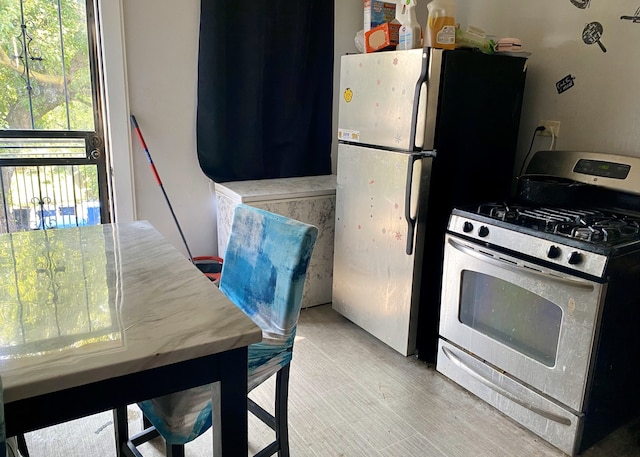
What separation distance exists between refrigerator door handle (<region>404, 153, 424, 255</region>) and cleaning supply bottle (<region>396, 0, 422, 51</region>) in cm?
53

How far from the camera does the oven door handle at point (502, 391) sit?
1.83 meters

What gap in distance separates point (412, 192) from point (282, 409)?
116 centimetres

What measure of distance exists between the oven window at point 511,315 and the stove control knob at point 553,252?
0.19 metres

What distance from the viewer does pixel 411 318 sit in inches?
94.1

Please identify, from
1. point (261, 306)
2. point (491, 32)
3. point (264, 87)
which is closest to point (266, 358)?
point (261, 306)

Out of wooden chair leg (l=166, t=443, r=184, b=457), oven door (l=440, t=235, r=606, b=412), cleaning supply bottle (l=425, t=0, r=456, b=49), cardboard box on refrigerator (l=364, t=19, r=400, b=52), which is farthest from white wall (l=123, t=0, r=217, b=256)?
wooden chair leg (l=166, t=443, r=184, b=457)

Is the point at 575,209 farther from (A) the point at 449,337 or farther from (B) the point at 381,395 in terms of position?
(B) the point at 381,395

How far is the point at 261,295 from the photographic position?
154 centimetres

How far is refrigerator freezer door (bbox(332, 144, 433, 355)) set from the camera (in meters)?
2.32

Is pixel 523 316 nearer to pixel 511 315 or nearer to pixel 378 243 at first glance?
pixel 511 315

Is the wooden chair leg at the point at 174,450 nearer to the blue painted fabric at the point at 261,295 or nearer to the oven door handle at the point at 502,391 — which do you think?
the blue painted fabric at the point at 261,295

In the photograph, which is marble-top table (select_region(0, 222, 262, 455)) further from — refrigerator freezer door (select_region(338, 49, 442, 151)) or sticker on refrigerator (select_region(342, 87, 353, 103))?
sticker on refrigerator (select_region(342, 87, 353, 103))

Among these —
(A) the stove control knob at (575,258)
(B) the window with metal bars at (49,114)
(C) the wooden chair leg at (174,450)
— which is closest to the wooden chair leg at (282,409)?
(C) the wooden chair leg at (174,450)

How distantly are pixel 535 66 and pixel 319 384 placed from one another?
6.75 ft
